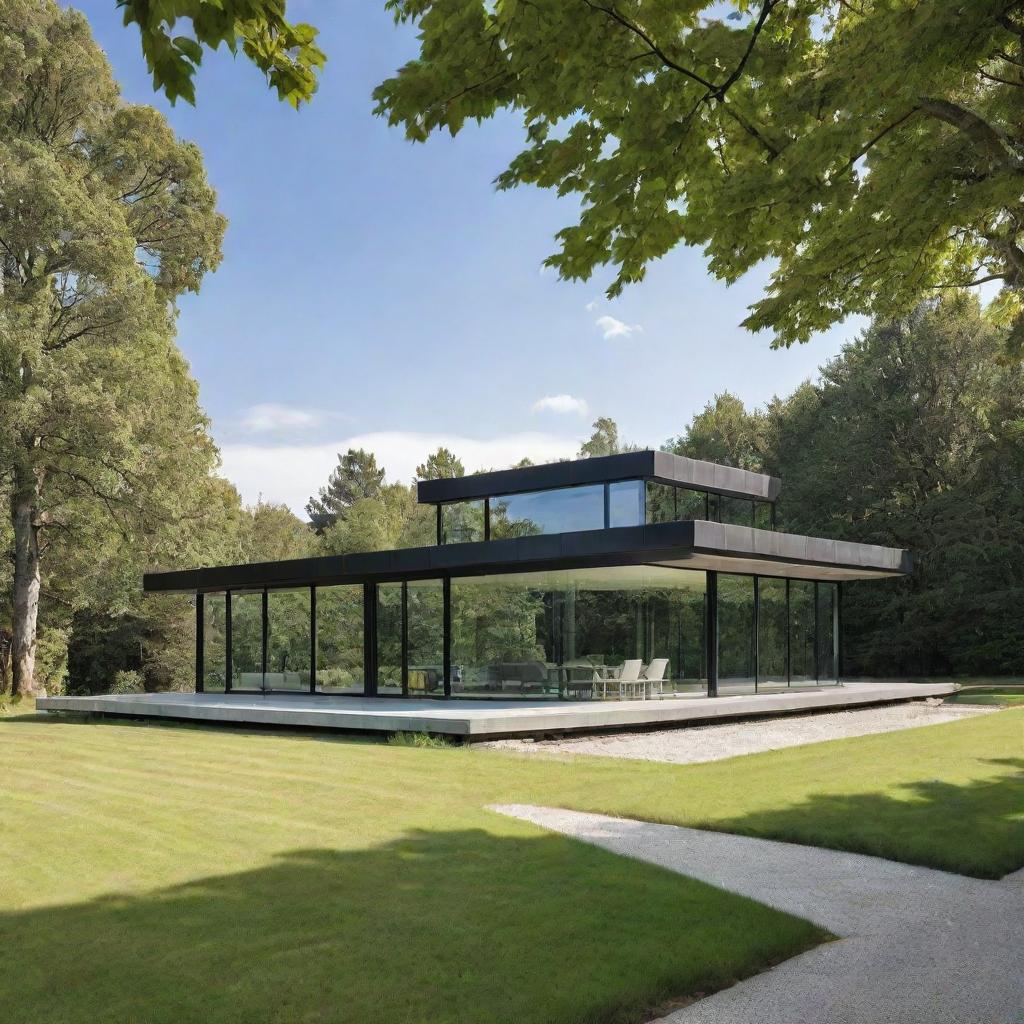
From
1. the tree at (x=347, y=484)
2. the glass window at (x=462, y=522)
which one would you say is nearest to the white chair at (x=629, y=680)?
the glass window at (x=462, y=522)

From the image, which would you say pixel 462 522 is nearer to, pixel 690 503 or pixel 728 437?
pixel 690 503

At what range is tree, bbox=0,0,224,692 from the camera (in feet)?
76.2

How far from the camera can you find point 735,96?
5.93m

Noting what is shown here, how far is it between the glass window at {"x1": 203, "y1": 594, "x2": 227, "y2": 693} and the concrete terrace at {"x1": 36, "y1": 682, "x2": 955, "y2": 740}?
75 centimetres

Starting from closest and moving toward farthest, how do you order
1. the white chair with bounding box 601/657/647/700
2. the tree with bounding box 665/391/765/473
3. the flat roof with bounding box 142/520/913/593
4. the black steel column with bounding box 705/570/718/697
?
the flat roof with bounding box 142/520/913/593, the white chair with bounding box 601/657/647/700, the black steel column with bounding box 705/570/718/697, the tree with bounding box 665/391/765/473

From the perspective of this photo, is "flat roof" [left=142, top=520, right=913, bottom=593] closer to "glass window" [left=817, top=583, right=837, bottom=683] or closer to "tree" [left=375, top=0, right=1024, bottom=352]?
"glass window" [left=817, top=583, right=837, bottom=683]

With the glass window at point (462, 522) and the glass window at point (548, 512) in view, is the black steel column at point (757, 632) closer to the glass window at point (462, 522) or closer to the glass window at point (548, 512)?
the glass window at point (548, 512)

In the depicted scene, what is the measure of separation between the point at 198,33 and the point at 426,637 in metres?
16.6

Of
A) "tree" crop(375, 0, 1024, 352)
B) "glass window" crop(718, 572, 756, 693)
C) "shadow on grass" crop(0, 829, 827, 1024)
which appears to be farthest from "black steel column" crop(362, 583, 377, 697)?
"tree" crop(375, 0, 1024, 352)

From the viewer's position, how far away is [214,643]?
77.6ft

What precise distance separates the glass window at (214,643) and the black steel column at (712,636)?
37.9 ft

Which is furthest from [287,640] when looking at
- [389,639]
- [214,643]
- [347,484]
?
[347,484]

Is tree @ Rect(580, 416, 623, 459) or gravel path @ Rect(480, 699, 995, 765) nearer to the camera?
gravel path @ Rect(480, 699, 995, 765)

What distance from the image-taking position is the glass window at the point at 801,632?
20547 mm
